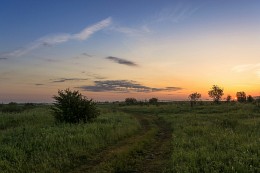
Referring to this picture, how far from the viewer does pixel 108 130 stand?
22828 millimetres

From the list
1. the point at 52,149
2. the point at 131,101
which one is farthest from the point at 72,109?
the point at 131,101

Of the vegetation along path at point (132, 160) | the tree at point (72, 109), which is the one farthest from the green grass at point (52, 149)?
the tree at point (72, 109)

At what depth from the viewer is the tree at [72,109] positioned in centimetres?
2889

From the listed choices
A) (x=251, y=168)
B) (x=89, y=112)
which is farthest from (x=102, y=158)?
(x=89, y=112)

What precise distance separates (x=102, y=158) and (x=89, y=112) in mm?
14602

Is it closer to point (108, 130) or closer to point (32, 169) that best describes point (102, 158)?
point (32, 169)

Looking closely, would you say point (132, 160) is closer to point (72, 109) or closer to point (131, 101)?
point (72, 109)

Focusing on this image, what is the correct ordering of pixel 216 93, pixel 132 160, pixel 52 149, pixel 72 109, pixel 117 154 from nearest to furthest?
1. pixel 132 160
2. pixel 117 154
3. pixel 52 149
4. pixel 72 109
5. pixel 216 93

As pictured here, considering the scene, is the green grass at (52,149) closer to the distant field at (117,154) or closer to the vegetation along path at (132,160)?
the distant field at (117,154)

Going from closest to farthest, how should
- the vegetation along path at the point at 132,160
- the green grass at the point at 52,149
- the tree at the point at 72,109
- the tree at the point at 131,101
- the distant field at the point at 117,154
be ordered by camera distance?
the distant field at the point at 117,154 → the vegetation along path at the point at 132,160 → the green grass at the point at 52,149 → the tree at the point at 72,109 → the tree at the point at 131,101

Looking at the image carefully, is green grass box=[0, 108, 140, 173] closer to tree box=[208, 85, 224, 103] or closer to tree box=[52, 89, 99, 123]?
tree box=[52, 89, 99, 123]

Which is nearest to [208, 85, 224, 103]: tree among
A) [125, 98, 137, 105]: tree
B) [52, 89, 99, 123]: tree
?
[125, 98, 137, 105]: tree

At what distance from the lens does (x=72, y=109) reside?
29.1 m

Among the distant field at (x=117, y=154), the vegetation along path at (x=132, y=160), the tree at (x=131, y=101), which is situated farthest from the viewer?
the tree at (x=131, y=101)
